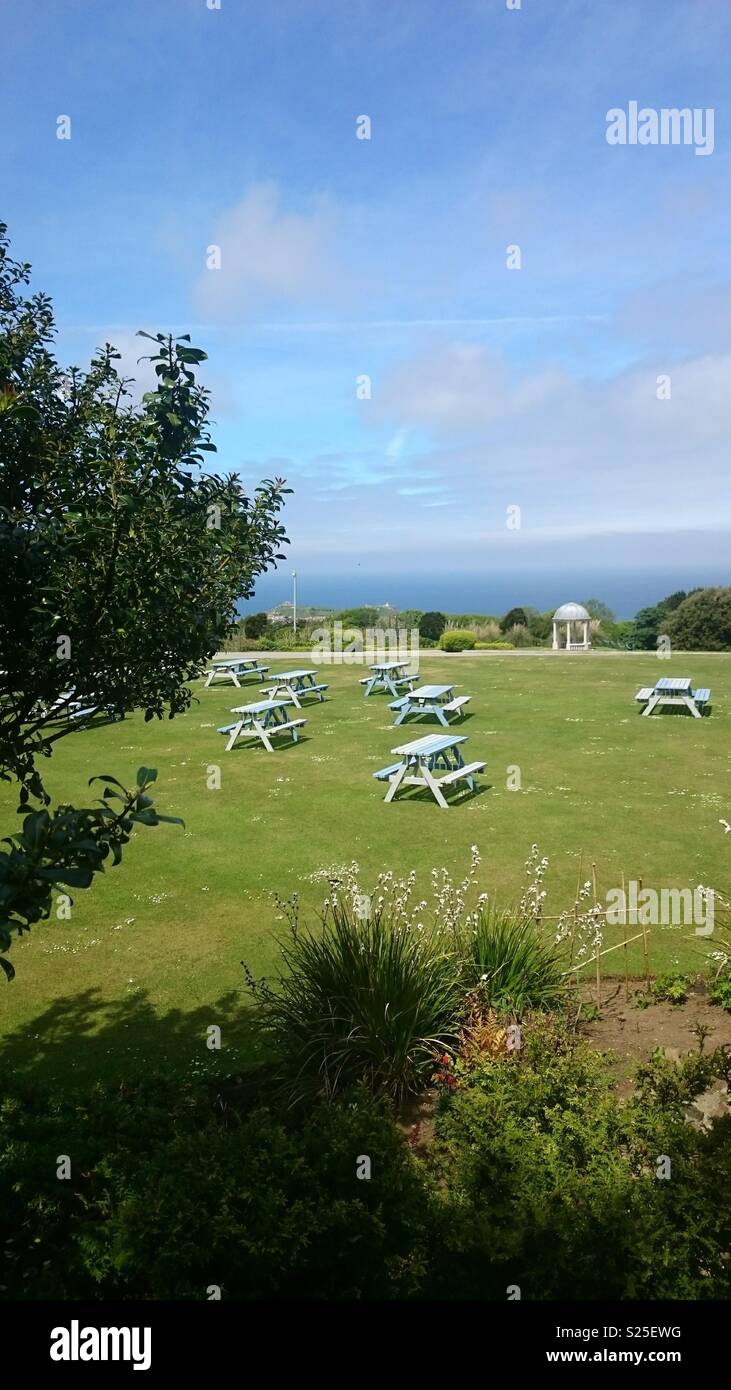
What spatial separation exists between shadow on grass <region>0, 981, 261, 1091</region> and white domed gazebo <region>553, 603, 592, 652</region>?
1162 inches

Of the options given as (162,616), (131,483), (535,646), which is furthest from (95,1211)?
(535,646)

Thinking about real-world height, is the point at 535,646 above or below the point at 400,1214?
above

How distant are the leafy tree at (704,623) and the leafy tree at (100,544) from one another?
30486 mm

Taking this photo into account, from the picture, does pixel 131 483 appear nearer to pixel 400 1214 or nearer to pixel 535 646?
pixel 400 1214

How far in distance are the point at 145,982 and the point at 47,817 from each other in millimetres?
4072

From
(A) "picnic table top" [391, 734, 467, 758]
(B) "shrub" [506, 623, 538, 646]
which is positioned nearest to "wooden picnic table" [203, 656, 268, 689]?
(A) "picnic table top" [391, 734, 467, 758]

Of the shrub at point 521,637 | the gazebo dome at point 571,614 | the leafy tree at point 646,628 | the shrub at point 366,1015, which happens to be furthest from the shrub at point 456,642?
the shrub at point 366,1015

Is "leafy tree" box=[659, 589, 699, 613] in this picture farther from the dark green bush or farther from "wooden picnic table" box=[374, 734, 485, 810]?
the dark green bush

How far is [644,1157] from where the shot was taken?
11.8 feet

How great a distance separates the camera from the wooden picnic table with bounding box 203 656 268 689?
21.9m

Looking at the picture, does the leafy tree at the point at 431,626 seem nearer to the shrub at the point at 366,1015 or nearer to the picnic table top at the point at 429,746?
the picnic table top at the point at 429,746

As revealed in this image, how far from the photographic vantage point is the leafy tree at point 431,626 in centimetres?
3772

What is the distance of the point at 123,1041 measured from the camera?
545 cm

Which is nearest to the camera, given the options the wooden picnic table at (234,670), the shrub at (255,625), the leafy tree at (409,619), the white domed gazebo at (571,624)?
the wooden picnic table at (234,670)
